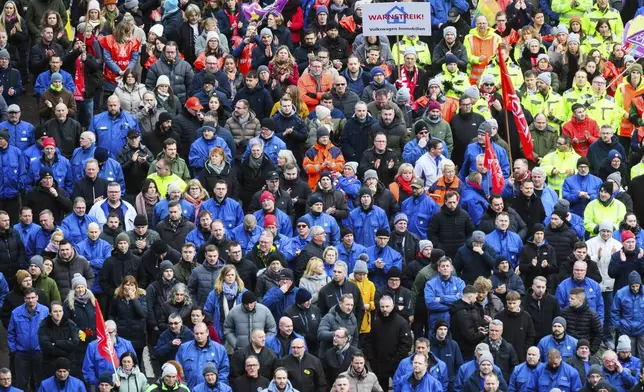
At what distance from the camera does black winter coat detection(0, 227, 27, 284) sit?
26.2m

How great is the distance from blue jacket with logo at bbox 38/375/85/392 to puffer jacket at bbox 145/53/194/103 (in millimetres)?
7119

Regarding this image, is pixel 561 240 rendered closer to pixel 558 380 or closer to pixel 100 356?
pixel 558 380

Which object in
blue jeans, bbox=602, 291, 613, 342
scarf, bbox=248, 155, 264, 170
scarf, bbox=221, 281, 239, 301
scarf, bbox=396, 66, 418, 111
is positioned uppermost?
scarf, bbox=221, 281, 239, 301

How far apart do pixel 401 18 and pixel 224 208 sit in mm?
4821

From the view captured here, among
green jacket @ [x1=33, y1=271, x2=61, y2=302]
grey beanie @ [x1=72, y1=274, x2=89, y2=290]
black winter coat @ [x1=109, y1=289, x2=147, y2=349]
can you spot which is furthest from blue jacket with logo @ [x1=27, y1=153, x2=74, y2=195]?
black winter coat @ [x1=109, y1=289, x2=147, y2=349]

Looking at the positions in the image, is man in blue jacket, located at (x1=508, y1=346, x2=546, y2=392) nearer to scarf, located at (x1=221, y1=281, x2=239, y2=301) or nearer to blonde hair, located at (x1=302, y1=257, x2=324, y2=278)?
blonde hair, located at (x1=302, y1=257, x2=324, y2=278)

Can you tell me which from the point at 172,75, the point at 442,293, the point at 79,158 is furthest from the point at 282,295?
the point at 172,75

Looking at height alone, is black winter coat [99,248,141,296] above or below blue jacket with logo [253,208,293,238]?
above

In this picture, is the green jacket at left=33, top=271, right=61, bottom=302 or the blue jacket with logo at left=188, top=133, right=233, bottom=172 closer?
the green jacket at left=33, top=271, right=61, bottom=302

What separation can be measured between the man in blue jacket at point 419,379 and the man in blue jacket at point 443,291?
1.19 m

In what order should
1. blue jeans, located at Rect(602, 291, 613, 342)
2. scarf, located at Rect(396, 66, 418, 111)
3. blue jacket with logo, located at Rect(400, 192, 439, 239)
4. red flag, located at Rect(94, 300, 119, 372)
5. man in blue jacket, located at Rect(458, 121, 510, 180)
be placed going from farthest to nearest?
1. scarf, located at Rect(396, 66, 418, 111)
2. man in blue jacket, located at Rect(458, 121, 510, 180)
3. blue jacket with logo, located at Rect(400, 192, 439, 239)
4. blue jeans, located at Rect(602, 291, 613, 342)
5. red flag, located at Rect(94, 300, 119, 372)

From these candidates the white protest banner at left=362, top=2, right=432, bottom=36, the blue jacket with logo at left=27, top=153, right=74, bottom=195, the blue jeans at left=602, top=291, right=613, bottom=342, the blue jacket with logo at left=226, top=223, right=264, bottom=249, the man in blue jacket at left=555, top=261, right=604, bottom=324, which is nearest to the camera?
the man in blue jacket at left=555, top=261, right=604, bottom=324

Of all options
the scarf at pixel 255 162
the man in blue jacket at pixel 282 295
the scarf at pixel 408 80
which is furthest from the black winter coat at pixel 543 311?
the scarf at pixel 408 80

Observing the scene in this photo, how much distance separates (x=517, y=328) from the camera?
82.6ft
